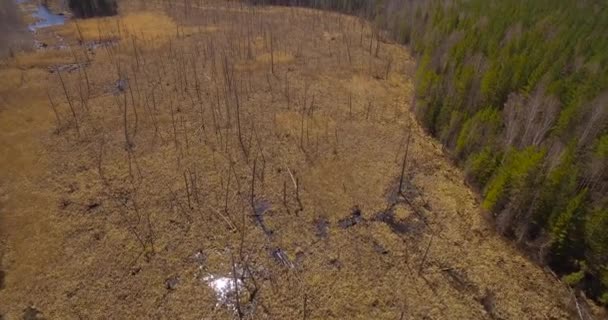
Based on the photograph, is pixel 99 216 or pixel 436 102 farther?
pixel 436 102

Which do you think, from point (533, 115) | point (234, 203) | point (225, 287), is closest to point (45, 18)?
point (234, 203)

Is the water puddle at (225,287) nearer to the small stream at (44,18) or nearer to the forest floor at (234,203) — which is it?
the forest floor at (234,203)

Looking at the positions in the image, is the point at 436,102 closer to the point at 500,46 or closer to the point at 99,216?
the point at 500,46

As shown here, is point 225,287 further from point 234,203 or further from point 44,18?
point 44,18

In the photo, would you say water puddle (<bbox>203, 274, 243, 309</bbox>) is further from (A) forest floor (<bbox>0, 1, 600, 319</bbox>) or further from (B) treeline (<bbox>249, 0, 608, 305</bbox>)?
(B) treeline (<bbox>249, 0, 608, 305</bbox>)

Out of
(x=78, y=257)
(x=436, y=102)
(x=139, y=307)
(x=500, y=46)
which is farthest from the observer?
(x=500, y=46)

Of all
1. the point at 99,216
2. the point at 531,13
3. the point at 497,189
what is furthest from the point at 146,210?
the point at 531,13
